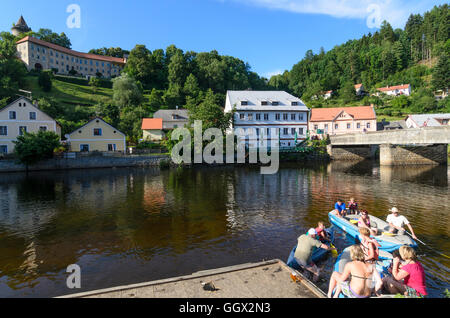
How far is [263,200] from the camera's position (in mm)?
23609

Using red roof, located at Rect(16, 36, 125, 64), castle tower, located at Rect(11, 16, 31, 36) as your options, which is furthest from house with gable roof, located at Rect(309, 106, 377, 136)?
castle tower, located at Rect(11, 16, 31, 36)

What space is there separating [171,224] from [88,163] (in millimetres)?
37431

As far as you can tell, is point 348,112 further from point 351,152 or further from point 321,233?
point 321,233

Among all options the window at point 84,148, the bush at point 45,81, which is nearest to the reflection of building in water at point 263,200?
the window at point 84,148

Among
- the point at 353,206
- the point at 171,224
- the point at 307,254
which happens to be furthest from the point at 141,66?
the point at 307,254

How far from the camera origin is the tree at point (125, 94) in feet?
281

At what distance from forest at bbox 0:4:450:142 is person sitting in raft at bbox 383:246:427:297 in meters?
47.8

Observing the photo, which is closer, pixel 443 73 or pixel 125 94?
pixel 125 94

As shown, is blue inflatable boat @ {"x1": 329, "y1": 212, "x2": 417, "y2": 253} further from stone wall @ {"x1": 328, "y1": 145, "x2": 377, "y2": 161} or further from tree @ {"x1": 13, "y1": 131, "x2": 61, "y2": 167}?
stone wall @ {"x1": 328, "y1": 145, "x2": 377, "y2": 161}

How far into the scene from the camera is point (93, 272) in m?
10.9
